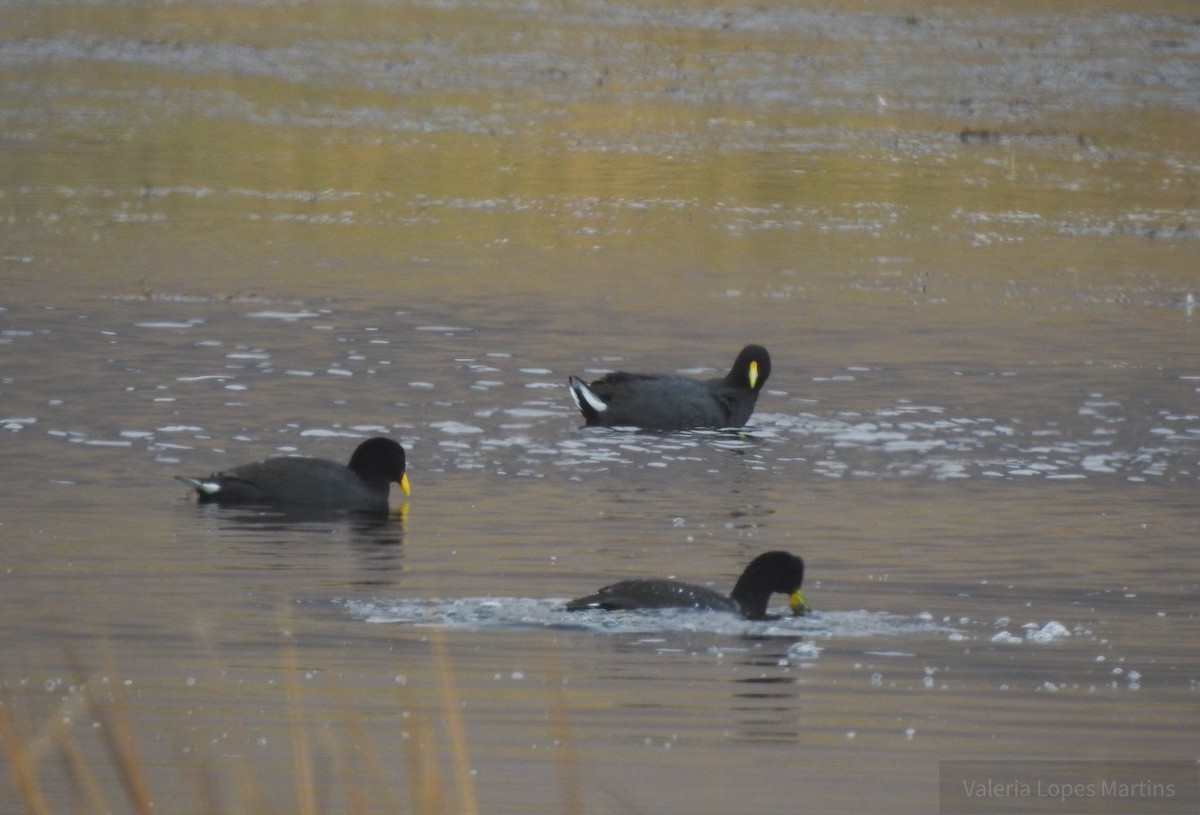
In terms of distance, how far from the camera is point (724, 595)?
11.3 meters

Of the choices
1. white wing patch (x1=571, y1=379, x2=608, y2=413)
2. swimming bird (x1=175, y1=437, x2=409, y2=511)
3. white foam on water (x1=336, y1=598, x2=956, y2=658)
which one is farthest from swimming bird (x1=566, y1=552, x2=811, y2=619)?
white wing patch (x1=571, y1=379, x2=608, y2=413)

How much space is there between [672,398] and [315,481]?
11.8ft

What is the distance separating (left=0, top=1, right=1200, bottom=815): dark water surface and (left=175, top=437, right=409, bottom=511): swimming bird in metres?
0.16

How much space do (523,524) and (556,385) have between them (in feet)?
14.9

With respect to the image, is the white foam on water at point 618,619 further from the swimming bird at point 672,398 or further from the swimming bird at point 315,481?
the swimming bird at point 672,398

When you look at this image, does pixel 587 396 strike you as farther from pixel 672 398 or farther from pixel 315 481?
pixel 315 481

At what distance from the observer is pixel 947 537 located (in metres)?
12.9

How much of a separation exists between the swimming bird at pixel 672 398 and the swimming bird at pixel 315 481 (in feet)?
8.27

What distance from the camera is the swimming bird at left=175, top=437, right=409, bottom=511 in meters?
13.4

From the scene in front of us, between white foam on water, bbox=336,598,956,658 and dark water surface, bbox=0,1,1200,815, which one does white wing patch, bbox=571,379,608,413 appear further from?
white foam on water, bbox=336,598,956,658

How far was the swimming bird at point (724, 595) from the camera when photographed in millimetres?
10680

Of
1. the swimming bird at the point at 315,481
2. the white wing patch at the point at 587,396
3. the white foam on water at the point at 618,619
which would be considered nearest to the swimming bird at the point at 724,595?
the white foam on water at the point at 618,619

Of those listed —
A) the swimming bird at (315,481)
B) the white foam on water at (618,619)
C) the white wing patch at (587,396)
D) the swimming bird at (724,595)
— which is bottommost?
the white foam on water at (618,619)

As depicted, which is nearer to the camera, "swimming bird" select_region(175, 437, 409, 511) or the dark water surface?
the dark water surface
